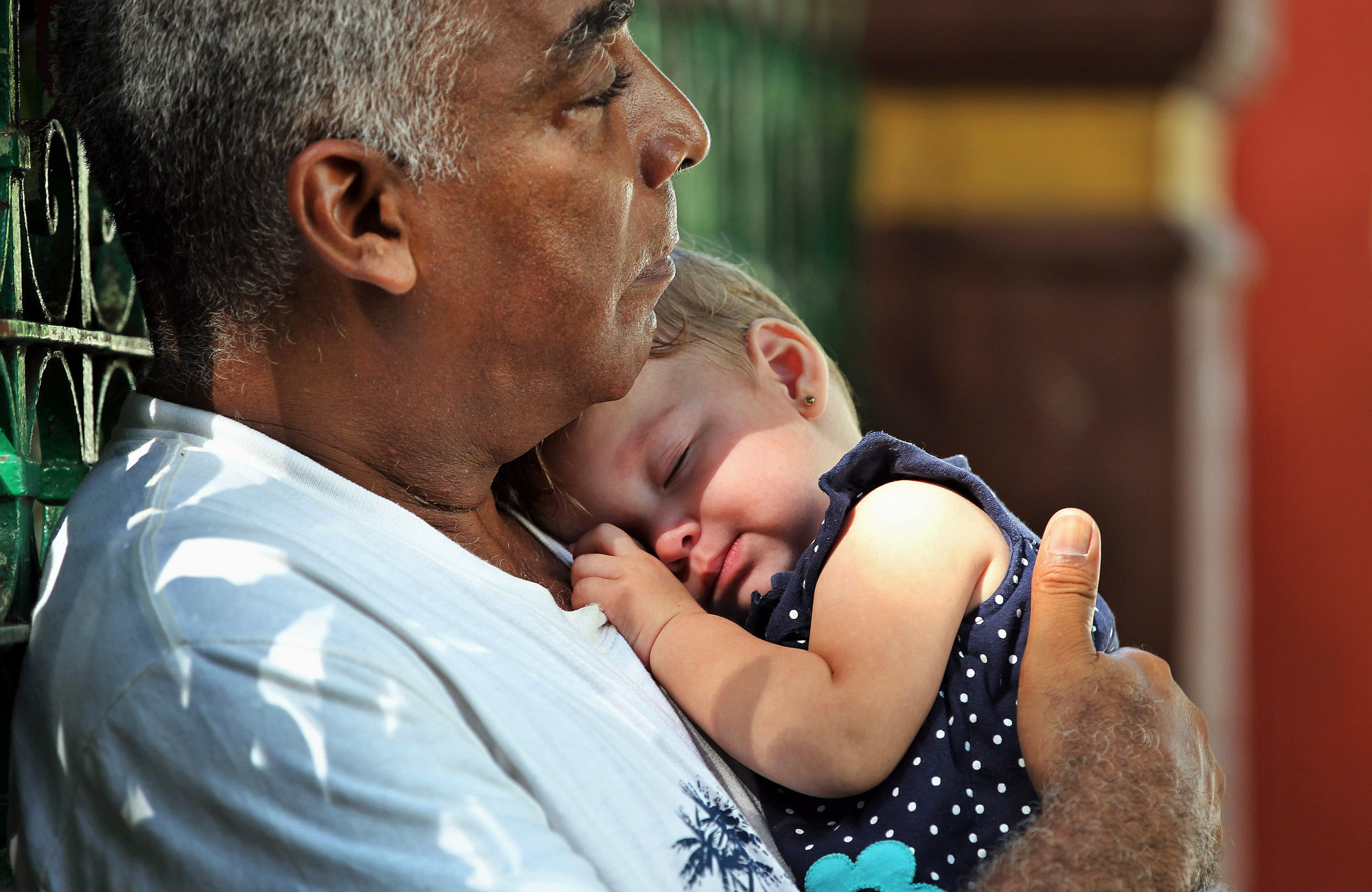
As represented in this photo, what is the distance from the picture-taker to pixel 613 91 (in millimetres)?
1629

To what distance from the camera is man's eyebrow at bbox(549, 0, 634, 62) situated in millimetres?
1527

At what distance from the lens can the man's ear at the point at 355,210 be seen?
1.46 metres

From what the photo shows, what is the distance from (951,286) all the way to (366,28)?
3.89m

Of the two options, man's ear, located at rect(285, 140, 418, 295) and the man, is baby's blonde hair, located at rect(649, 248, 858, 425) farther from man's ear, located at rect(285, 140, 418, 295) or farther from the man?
man's ear, located at rect(285, 140, 418, 295)

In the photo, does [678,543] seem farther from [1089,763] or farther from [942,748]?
[1089,763]

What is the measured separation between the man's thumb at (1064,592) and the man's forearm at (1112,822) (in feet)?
0.26

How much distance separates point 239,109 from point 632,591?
2.55ft

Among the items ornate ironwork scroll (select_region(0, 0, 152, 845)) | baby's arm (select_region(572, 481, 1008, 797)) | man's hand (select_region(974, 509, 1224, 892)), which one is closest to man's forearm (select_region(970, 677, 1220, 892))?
man's hand (select_region(974, 509, 1224, 892))

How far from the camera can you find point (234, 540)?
4.13ft

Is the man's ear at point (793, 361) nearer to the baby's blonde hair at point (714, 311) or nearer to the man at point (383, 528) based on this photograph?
the baby's blonde hair at point (714, 311)

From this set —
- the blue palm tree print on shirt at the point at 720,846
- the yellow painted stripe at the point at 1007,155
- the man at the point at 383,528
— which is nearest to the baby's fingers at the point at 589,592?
the man at the point at 383,528

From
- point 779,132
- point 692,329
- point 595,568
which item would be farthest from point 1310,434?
point 595,568

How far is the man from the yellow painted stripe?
11.9ft

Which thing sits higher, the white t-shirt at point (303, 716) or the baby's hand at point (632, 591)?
the white t-shirt at point (303, 716)
